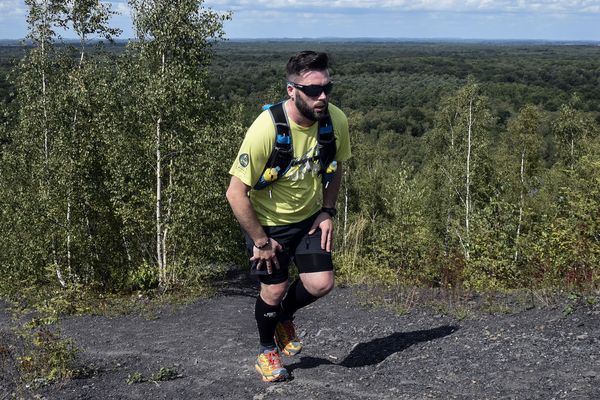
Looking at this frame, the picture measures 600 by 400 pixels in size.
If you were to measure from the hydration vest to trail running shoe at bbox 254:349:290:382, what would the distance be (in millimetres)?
1509

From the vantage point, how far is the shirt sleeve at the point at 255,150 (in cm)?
410

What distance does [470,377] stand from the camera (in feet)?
15.6

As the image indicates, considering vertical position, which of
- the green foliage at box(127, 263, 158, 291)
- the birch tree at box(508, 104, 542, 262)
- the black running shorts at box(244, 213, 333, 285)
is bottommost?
the green foliage at box(127, 263, 158, 291)

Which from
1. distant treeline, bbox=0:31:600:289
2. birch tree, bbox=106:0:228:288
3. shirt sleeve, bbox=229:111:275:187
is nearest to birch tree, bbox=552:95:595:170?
distant treeline, bbox=0:31:600:289

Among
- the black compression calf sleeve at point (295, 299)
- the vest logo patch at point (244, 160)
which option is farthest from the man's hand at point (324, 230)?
the vest logo patch at point (244, 160)

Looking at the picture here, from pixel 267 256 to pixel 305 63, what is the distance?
1446 millimetres

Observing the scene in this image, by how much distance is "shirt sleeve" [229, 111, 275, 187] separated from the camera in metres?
4.10

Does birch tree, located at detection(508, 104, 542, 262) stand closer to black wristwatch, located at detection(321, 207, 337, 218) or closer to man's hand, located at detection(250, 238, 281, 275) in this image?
black wristwatch, located at detection(321, 207, 337, 218)

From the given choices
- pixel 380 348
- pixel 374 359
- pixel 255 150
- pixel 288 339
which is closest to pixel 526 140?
pixel 380 348

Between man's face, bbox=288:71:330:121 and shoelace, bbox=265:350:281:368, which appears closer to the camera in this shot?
man's face, bbox=288:71:330:121

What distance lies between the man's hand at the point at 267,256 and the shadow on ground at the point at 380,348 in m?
1.17

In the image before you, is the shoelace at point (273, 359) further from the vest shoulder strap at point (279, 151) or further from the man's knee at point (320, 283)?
the vest shoulder strap at point (279, 151)

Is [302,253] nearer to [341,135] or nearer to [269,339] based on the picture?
[269,339]

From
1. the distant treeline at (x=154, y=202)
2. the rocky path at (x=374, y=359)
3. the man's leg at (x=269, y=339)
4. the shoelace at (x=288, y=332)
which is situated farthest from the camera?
the distant treeline at (x=154, y=202)
